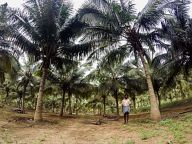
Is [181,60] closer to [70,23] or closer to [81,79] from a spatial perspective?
[70,23]

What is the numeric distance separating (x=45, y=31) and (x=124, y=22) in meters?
4.67

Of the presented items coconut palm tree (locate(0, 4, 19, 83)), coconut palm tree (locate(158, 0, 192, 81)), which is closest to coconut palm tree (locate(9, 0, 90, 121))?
coconut palm tree (locate(0, 4, 19, 83))

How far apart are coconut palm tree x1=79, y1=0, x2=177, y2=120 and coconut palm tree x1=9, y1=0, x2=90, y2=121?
103 cm

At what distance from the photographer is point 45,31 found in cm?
1814

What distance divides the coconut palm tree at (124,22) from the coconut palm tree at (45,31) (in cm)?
103

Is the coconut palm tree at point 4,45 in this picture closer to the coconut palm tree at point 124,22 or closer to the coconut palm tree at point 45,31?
the coconut palm tree at point 45,31

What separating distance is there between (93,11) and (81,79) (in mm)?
14957

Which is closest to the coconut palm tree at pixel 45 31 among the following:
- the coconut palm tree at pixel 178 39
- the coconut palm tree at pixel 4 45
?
the coconut palm tree at pixel 4 45

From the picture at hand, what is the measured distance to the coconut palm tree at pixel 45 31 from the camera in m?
18.0

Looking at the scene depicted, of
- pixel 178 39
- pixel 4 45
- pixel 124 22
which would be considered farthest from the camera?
pixel 178 39

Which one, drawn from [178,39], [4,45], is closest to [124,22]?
[178,39]

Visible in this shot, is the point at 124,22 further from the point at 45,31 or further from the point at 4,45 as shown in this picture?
the point at 4,45

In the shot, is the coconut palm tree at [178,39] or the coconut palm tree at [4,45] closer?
the coconut palm tree at [4,45]

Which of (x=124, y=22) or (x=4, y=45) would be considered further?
(x=4, y=45)
